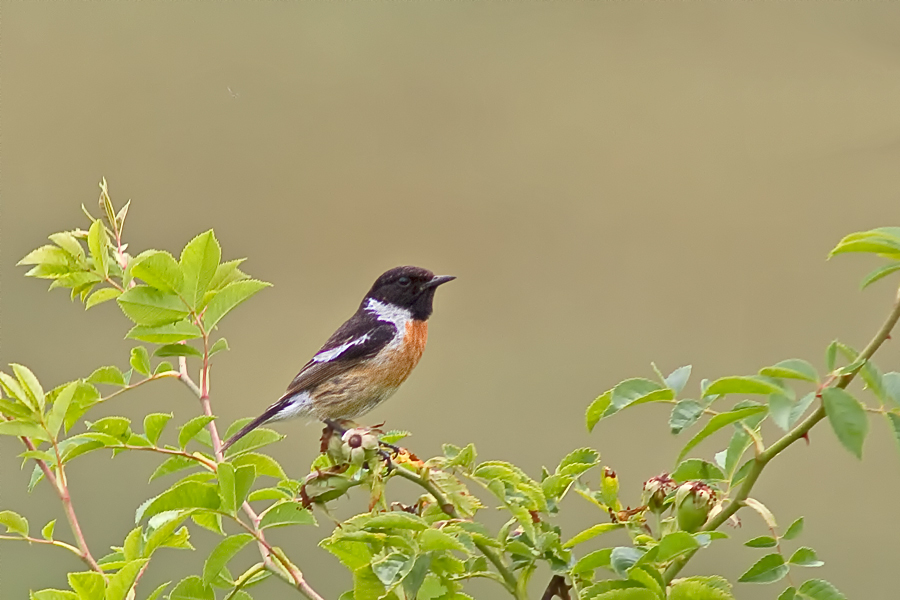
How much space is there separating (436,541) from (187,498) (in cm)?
28

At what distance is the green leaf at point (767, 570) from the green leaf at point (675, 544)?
0.34ft

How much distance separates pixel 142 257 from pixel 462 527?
1.70 ft

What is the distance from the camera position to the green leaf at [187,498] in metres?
0.99

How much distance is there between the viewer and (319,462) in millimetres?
1223

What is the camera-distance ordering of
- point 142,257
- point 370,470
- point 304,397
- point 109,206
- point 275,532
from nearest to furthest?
point 370,470 < point 142,257 < point 109,206 < point 304,397 < point 275,532

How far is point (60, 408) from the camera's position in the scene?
1.10 metres

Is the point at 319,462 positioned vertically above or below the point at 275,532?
above

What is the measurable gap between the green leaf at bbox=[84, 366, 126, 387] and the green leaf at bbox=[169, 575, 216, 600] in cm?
31

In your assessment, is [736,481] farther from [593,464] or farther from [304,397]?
[304,397]

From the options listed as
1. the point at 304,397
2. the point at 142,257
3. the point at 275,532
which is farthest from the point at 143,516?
the point at 275,532

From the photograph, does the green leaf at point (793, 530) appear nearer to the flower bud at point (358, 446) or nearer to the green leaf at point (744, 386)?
the green leaf at point (744, 386)

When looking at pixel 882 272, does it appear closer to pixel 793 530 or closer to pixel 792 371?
pixel 792 371

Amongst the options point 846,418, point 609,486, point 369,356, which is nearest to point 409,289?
point 369,356

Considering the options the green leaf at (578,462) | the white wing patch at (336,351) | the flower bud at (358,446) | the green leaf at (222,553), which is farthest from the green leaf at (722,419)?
the white wing patch at (336,351)
